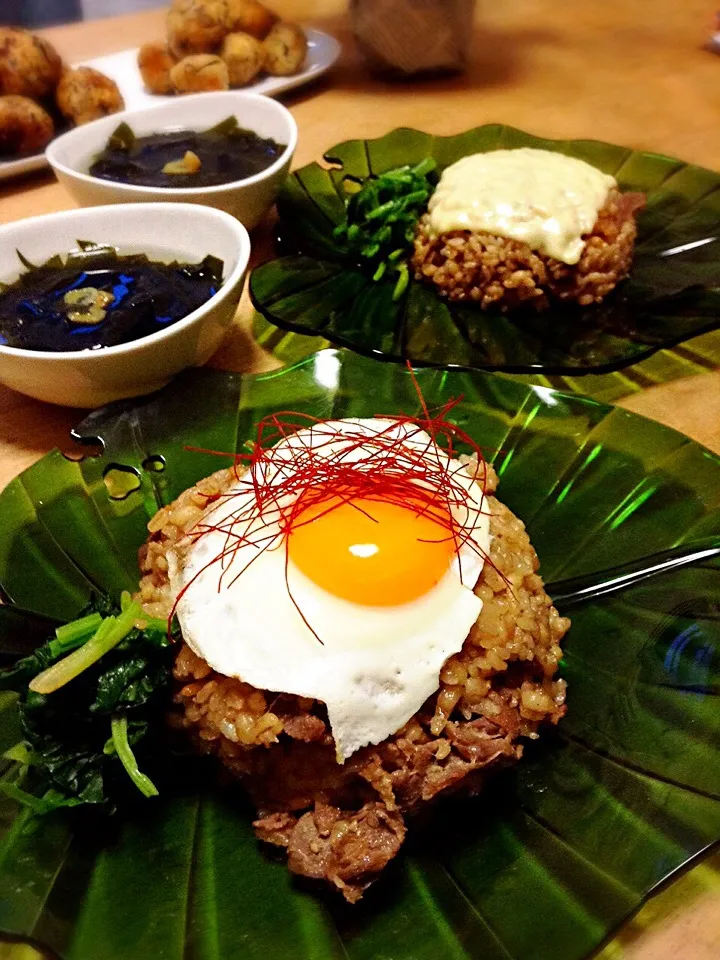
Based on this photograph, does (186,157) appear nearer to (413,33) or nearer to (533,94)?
(413,33)

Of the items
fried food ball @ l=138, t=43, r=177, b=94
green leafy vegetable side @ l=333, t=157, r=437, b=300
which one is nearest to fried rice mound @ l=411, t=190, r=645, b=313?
green leafy vegetable side @ l=333, t=157, r=437, b=300

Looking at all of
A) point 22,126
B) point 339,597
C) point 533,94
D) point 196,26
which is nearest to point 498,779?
point 339,597

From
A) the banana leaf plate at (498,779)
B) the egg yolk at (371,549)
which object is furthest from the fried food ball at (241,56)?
the egg yolk at (371,549)

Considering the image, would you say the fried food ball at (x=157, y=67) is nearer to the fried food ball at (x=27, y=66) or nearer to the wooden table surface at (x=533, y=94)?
the fried food ball at (x=27, y=66)

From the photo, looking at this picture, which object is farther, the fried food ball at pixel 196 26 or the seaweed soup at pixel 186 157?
the fried food ball at pixel 196 26

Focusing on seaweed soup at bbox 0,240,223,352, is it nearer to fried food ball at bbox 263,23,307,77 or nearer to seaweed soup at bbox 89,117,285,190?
seaweed soup at bbox 89,117,285,190

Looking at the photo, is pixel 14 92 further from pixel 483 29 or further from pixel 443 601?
pixel 443 601

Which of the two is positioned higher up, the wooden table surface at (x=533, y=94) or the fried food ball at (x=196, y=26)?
the fried food ball at (x=196, y=26)
